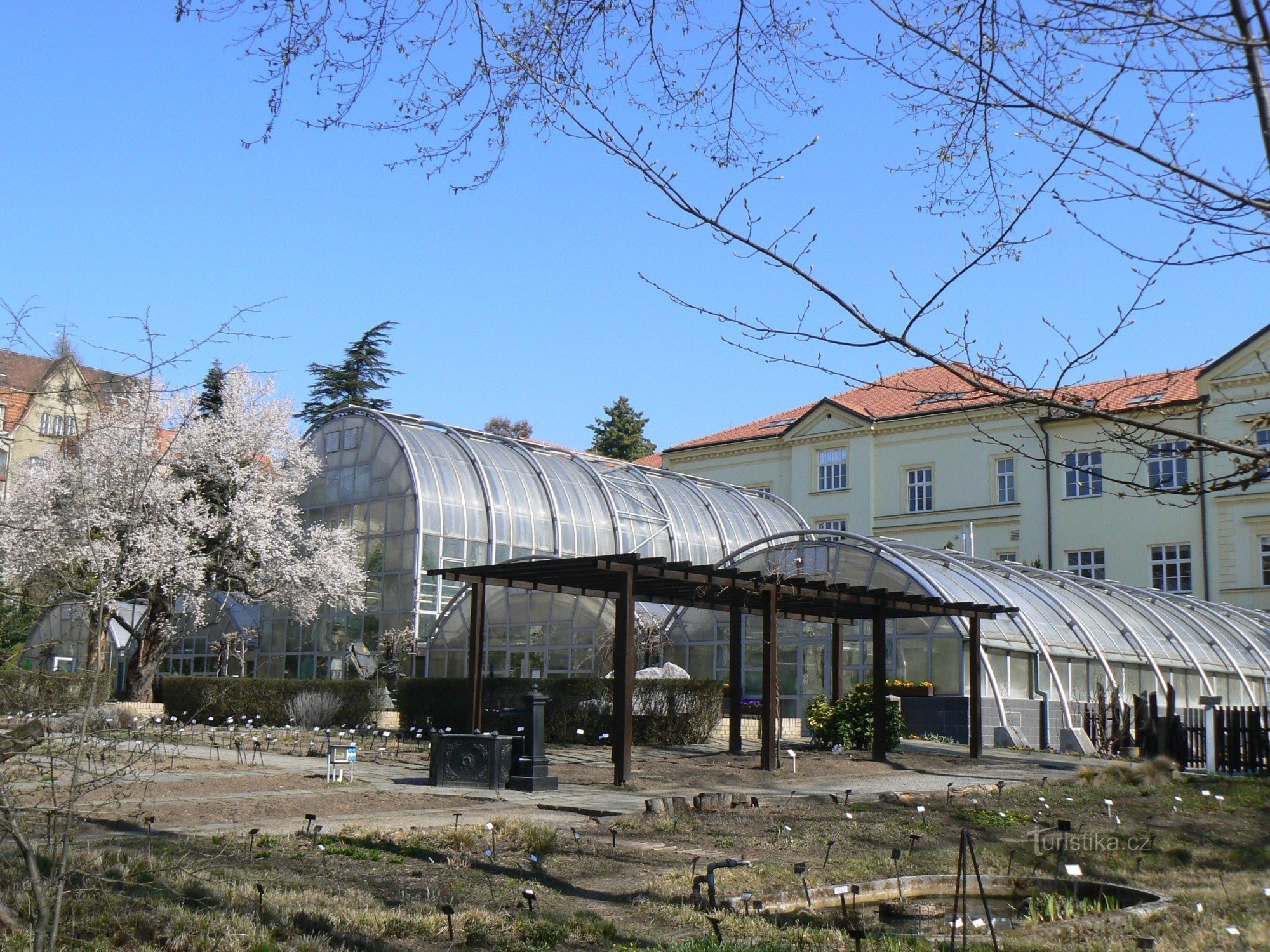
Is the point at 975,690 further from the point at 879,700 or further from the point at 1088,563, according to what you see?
the point at 1088,563

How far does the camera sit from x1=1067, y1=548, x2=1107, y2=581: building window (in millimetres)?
38406

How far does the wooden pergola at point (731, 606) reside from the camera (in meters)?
16.4

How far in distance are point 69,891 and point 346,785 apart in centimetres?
909

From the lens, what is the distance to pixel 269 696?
27594 mm

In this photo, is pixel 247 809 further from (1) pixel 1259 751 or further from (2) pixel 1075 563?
(2) pixel 1075 563

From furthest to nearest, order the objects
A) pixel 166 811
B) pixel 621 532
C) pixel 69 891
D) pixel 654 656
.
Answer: pixel 621 532 < pixel 654 656 < pixel 166 811 < pixel 69 891

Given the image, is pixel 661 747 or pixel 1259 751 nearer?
pixel 1259 751

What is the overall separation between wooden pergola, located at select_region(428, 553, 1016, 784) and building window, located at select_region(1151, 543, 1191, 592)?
17.0m

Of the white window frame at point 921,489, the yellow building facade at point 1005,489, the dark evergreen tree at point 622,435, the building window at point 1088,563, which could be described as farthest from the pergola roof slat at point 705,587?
the dark evergreen tree at point 622,435

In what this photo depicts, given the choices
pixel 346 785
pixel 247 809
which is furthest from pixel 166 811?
pixel 346 785

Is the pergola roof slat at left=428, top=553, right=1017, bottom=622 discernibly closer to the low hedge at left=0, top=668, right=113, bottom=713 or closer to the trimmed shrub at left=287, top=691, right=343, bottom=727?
Answer: the trimmed shrub at left=287, top=691, right=343, bottom=727

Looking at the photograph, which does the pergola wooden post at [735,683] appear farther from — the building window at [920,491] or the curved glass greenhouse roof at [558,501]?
the building window at [920,491]

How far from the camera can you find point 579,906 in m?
7.15

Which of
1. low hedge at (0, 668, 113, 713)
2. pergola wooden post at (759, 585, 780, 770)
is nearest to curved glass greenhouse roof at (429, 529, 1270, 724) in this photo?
pergola wooden post at (759, 585, 780, 770)
